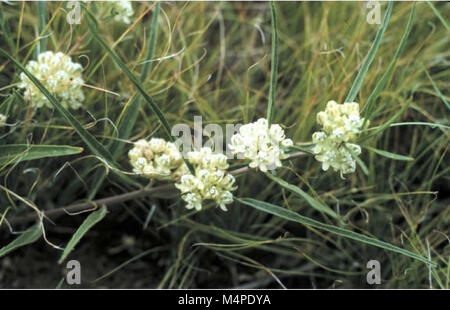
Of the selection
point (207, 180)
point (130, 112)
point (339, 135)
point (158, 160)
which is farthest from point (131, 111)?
point (339, 135)

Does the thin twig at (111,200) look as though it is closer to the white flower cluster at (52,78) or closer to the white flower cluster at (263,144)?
the white flower cluster at (263,144)

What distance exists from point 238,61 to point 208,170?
67cm

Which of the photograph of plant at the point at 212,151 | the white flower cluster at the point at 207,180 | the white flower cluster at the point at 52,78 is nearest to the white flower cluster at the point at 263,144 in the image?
the white flower cluster at the point at 207,180

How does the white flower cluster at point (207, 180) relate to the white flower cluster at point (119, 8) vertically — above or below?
below

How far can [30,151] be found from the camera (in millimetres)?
992

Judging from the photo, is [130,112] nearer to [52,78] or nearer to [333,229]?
[52,78]

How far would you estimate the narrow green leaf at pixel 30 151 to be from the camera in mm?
961

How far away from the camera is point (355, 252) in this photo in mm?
1330

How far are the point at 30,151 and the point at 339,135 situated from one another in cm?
48

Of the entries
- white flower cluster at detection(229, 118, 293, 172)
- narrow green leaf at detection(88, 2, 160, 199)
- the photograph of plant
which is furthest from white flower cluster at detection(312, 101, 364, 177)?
narrow green leaf at detection(88, 2, 160, 199)

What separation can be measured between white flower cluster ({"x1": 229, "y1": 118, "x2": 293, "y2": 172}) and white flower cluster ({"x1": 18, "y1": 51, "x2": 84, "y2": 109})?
0.35 metres

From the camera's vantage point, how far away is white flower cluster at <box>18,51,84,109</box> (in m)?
1.07
